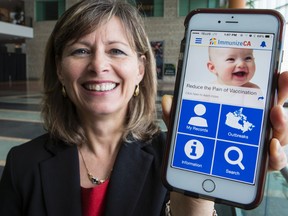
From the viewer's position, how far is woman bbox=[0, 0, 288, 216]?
1286 millimetres

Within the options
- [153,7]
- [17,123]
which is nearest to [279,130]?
[17,123]

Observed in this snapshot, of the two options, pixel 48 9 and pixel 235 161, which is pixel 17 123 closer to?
pixel 235 161

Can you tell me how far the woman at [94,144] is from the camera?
4.22 feet

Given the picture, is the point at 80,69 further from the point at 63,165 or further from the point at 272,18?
the point at 272,18

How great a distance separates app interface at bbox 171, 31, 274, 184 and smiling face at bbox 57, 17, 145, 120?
0.42 metres

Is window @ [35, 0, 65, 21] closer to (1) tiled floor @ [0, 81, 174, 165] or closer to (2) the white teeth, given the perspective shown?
(1) tiled floor @ [0, 81, 174, 165]

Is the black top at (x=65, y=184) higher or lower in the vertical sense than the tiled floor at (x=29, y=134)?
higher

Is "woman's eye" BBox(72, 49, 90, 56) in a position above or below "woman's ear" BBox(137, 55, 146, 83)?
above

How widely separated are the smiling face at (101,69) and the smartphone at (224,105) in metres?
0.40

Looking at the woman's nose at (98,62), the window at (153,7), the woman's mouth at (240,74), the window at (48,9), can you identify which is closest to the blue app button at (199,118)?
the woman's mouth at (240,74)

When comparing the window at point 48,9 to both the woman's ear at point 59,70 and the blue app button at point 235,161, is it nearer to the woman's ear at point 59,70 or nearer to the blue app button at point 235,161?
the woman's ear at point 59,70

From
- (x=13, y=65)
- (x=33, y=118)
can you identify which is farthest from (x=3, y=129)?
(x=13, y=65)

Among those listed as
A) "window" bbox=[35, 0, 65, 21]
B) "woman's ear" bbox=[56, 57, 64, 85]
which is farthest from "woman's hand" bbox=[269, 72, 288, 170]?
Result: "window" bbox=[35, 0, 65, 21]

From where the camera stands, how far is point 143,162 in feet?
4.52
